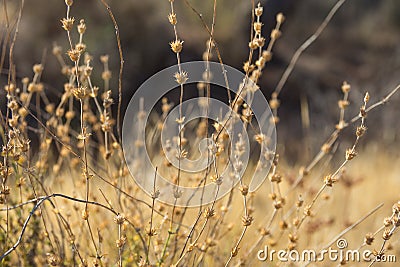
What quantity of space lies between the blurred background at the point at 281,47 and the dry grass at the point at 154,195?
1.68 metres

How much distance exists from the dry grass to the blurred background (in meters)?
1.68

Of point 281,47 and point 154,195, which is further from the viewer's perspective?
point 281,47

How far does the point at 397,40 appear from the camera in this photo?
930 cm

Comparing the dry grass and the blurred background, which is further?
the blurred background

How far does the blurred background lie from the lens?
669 centimetres

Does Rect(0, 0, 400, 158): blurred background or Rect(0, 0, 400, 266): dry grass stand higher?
Rect(0, 0, 400, 158): blurred background

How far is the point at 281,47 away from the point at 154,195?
24.7ft

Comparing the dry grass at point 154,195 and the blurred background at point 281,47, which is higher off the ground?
the blurred background at point 281,47

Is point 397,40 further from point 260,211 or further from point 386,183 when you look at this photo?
point 260,211

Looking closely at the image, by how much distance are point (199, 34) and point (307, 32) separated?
2096 mm

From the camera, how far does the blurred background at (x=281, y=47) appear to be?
6691 mm

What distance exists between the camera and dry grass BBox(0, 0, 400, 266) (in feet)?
5.11

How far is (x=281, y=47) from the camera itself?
8734 millimetres

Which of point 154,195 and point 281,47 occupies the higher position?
point 281,47
